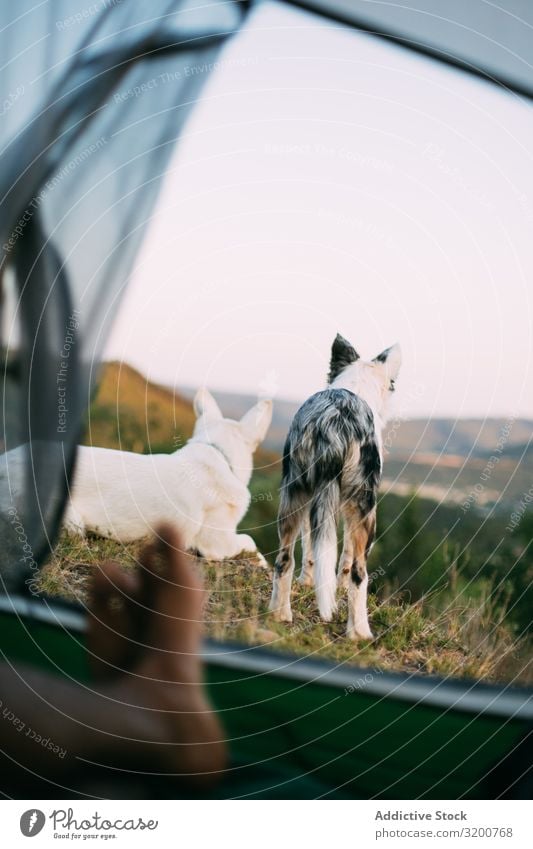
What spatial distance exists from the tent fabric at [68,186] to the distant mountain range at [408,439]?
7 cm

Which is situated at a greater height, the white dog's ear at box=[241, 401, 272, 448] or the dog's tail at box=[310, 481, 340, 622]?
the white dog's ear at box=[241, 401, 272, 448]

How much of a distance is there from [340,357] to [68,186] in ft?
1.63

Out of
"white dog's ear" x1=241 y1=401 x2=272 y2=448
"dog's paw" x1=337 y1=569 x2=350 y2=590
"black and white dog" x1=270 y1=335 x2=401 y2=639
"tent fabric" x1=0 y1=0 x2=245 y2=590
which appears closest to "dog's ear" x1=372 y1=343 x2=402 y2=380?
"black and white dog" x1=270 y1=335 x2=401 y2=639

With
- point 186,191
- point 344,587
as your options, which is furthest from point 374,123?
point 344,587

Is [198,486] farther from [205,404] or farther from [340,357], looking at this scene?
[340,357]

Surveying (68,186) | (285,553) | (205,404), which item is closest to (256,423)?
(205,404)

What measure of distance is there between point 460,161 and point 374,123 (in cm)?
15

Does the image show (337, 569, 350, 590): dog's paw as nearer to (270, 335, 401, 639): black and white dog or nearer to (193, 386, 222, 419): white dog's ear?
(270, 335, 401, 639): black and white dog

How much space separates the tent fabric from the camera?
135 cm

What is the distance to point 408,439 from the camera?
137 cm

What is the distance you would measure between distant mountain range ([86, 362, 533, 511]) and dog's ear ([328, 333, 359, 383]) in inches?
3.0

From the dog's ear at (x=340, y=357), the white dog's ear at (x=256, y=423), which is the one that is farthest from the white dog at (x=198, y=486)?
the dog's ear at (x=340, y=357)

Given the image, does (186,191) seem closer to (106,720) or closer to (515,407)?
(515,407)
